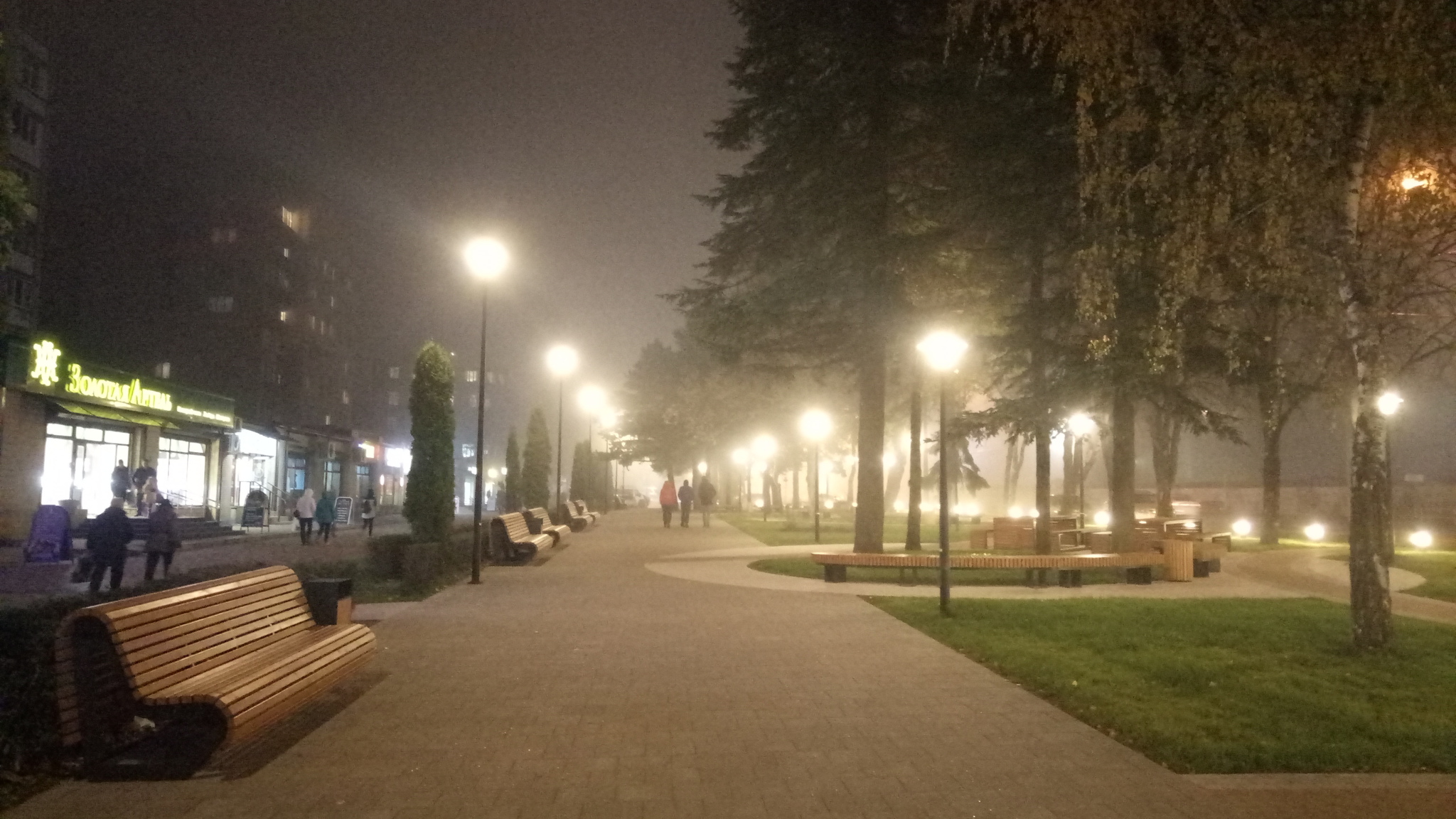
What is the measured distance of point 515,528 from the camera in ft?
66.3

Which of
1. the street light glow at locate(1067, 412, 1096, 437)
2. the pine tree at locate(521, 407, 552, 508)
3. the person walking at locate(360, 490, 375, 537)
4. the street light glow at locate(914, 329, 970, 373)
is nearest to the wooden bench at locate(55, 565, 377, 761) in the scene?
the street light glow at locate(914, 329, 970, 373)

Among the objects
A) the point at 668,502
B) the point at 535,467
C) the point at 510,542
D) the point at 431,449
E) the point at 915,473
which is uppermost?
the point at 431,449

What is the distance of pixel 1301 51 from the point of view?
348 inches

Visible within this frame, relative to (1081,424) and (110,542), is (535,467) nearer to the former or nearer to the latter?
(1081,424)

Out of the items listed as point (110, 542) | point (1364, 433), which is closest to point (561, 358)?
point (110, 542)

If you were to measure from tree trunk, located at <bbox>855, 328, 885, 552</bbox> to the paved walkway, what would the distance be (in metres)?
9.32

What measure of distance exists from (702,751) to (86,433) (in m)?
28.6

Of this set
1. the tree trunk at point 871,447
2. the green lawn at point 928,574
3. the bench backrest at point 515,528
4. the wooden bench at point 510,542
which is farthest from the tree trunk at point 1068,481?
the wooden bench at point 510,542

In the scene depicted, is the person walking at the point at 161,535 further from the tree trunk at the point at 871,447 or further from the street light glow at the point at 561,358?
the street light glow at the point at 561,358

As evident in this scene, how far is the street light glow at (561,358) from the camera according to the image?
95.2ft

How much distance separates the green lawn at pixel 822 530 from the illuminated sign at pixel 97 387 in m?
19.1

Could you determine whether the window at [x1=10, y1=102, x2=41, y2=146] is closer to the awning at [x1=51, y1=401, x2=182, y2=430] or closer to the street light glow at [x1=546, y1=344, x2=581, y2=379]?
the awning at [x1=51, y1=401, x2=182, y2=430]

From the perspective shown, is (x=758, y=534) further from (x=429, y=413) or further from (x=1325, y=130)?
(x=1325, y=130)

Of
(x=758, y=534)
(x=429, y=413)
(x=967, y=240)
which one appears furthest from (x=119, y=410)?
(x=967, y=240)
